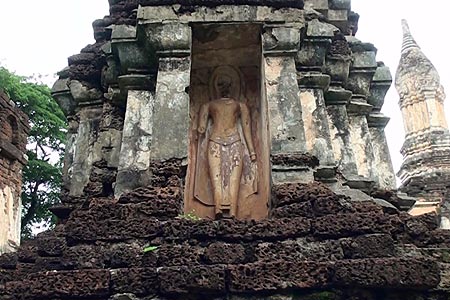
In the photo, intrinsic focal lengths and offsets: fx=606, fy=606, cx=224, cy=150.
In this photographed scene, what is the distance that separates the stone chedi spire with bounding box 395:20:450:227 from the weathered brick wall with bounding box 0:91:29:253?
8949mm

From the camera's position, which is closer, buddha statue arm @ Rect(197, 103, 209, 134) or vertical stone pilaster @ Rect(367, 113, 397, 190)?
buddha statue arm @ Rect(197, 103, 209, 134)

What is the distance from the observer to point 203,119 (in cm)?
683

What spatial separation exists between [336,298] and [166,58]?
3076 millimetres

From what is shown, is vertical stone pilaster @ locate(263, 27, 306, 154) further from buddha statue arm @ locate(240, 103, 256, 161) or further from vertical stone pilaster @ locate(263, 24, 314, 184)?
buddha statue arm @ locate(240, 103, 256, 161)

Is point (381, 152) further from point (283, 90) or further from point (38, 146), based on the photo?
point (38, 146)

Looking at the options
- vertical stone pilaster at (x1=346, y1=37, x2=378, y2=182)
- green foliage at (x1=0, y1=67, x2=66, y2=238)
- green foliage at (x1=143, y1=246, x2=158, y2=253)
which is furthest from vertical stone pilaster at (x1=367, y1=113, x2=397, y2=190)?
green foliage at (x1=0, y1=67, x2=66, y2=238)

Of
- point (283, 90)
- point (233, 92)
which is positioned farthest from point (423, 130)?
point (283, 90)

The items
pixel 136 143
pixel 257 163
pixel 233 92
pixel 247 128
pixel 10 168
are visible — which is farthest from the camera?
pixel 10 168

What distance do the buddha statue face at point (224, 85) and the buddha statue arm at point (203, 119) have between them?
0.79 feet

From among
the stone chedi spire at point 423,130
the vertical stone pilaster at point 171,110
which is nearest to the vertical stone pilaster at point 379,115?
the vertical stone pilaster at point 171,110

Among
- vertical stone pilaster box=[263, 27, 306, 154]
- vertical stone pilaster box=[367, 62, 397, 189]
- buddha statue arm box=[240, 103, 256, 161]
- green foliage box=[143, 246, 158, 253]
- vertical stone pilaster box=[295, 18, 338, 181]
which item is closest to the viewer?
green foliage box=[143, 246, 158, 253]

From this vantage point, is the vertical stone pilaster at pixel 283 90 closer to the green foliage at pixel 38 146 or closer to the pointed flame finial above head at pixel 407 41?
the pointed flame finial above head at pixel 407 41

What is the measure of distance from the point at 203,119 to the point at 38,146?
17.3 m

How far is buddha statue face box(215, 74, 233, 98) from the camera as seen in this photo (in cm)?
698
